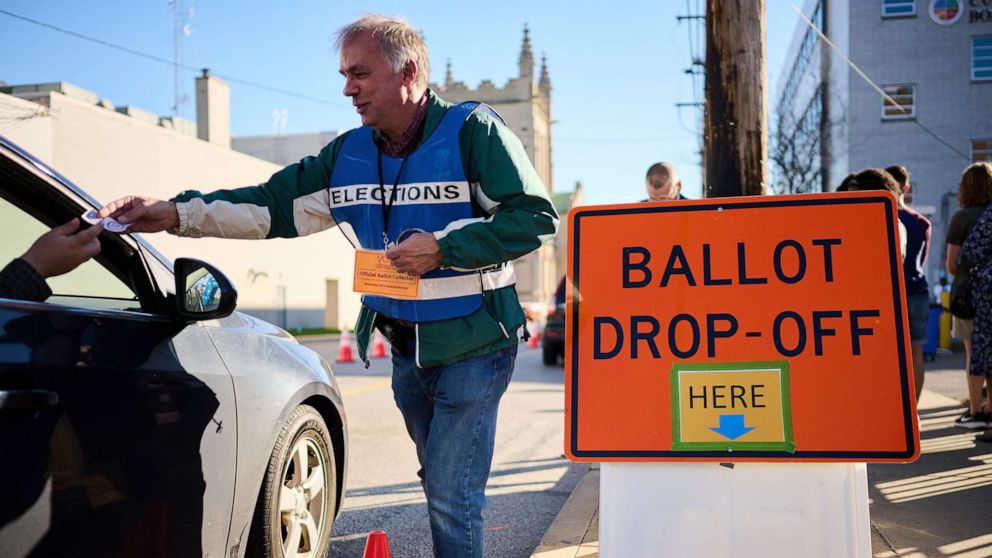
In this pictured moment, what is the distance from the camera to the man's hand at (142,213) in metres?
2.81

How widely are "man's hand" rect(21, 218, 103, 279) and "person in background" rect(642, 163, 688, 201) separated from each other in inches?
173

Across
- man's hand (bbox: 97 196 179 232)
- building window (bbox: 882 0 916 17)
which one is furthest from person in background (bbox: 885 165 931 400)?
building window (bbox: 882 0 916 17)

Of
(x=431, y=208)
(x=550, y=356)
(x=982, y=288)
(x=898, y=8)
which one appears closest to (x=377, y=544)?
(x=431, y=208)

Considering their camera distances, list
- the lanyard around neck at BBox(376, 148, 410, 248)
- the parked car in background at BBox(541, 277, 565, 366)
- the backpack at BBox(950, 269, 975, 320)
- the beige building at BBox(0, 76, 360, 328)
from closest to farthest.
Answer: the lanyard around neck at BBox(376, 148, 410, 248) < the backpack at BBox(950, 269, 975, 320) < the parked car in background at BBox(541, 277, 565, 366) < the beige building at BBox(0, 76, 360, 328)

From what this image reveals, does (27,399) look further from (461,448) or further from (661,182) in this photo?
(661,182)

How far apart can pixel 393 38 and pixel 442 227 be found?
0.60 metres

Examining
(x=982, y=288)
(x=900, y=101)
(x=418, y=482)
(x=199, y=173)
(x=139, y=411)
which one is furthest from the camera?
(x=199, y=173)

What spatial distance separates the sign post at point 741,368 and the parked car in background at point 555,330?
11634mm

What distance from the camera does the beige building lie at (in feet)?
93.3

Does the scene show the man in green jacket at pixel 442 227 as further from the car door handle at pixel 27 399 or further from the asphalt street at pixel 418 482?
the asphalt street at pixel 418 482

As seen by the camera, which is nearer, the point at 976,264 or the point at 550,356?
the point at 976,264

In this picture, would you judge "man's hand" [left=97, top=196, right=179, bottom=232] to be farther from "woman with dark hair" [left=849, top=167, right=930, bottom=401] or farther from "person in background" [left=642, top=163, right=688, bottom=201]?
"woman with dark hair" [left=849, top=167, right=930, bottom=401]

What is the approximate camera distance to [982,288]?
6.47 metres

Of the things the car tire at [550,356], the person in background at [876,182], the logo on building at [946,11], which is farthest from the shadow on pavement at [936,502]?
the logo on building at [946,11]
